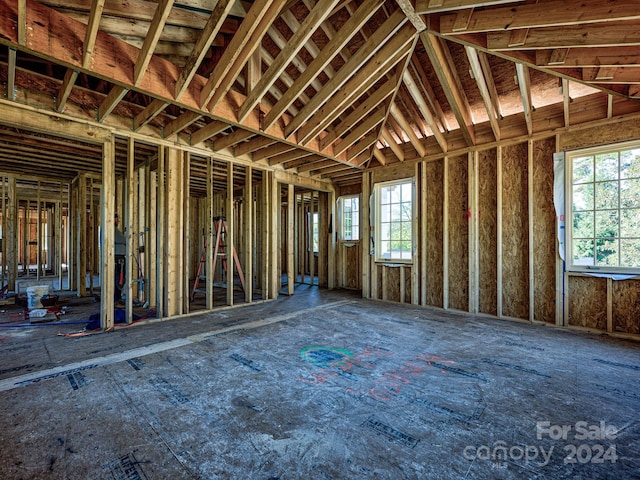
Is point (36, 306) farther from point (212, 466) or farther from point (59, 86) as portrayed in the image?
point (212, 466)

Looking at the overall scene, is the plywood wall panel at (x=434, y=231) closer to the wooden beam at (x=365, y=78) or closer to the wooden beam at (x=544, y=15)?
the wooden beam at (x=365, y=78)

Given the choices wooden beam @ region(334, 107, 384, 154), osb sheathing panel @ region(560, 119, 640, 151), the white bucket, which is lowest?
the white bucket

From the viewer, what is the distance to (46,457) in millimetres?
1654

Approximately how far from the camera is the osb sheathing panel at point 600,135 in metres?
3.87

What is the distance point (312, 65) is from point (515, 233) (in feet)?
13.2

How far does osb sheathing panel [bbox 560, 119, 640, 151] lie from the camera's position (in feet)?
12.7

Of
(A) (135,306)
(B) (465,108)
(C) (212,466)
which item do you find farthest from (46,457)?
(B) (465,108)

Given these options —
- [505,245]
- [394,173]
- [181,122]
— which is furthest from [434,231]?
[181,122]

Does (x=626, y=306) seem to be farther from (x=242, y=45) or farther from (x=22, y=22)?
(x=22, y=22)

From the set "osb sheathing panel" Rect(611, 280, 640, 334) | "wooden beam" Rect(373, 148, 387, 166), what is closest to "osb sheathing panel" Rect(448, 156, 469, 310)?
"wooden beam" Rect(373, 148, 387, 166)

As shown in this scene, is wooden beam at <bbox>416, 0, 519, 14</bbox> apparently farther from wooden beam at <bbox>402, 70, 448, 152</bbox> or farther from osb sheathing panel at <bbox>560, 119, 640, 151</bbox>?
osb sheathing panel at <bbox>560, 119, 640, 151</bbox>

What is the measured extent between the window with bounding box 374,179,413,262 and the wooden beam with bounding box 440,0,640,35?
3249 mm

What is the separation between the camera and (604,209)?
407 centimetres

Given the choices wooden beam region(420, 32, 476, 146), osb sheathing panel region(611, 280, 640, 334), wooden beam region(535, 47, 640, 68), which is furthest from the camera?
osb sheathing panel region(611, 280, 640, 334)
